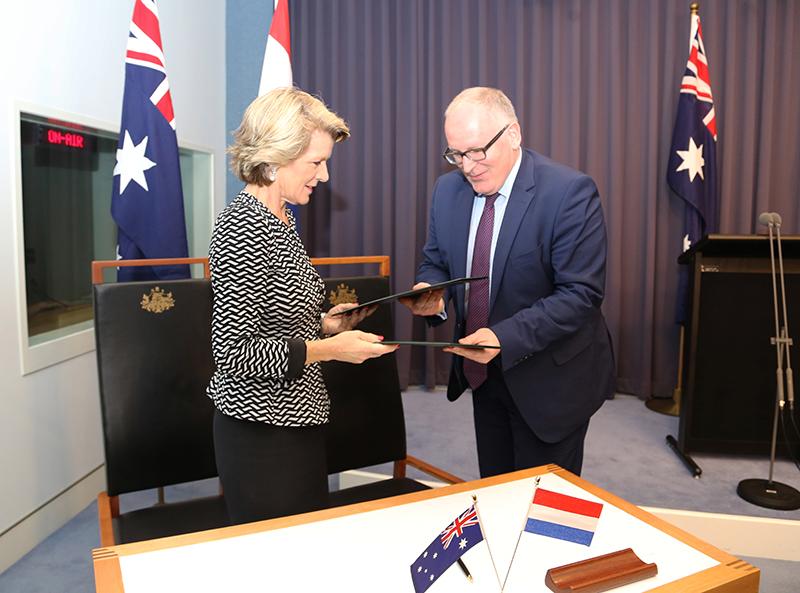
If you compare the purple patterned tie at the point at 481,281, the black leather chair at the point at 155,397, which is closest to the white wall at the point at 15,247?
the black leather chair at the point at 155,397

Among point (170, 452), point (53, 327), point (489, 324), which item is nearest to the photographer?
point (489, 324)

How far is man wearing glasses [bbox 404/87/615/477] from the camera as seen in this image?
5.95ft

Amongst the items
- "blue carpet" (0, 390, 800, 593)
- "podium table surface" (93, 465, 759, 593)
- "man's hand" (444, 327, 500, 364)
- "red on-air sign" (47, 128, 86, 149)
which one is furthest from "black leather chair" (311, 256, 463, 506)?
"red on-air sign" (47, 128, 86, 149)

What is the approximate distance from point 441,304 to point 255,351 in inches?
27.0

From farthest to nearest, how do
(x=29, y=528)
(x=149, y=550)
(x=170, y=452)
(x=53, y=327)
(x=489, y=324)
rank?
(x=53, y=327)
(x=29, y=528)
(x=170, y=452)
(x=489, y=324)
(x=149, y=550)

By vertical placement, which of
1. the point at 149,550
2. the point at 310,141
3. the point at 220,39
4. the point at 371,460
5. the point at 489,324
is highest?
the point at 220,39

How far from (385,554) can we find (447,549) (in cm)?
19

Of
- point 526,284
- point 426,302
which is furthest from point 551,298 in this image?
point 426,302

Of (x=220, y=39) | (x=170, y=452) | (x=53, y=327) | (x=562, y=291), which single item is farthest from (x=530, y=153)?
(x=220, y=39)

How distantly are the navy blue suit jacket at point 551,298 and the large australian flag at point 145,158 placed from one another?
1.65 metres

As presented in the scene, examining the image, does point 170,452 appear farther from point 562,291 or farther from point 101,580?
point 562,291

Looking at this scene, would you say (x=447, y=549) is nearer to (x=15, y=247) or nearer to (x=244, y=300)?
(x=244, y=300)

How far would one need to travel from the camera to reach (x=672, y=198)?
451 cm

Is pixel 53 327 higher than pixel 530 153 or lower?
lower
